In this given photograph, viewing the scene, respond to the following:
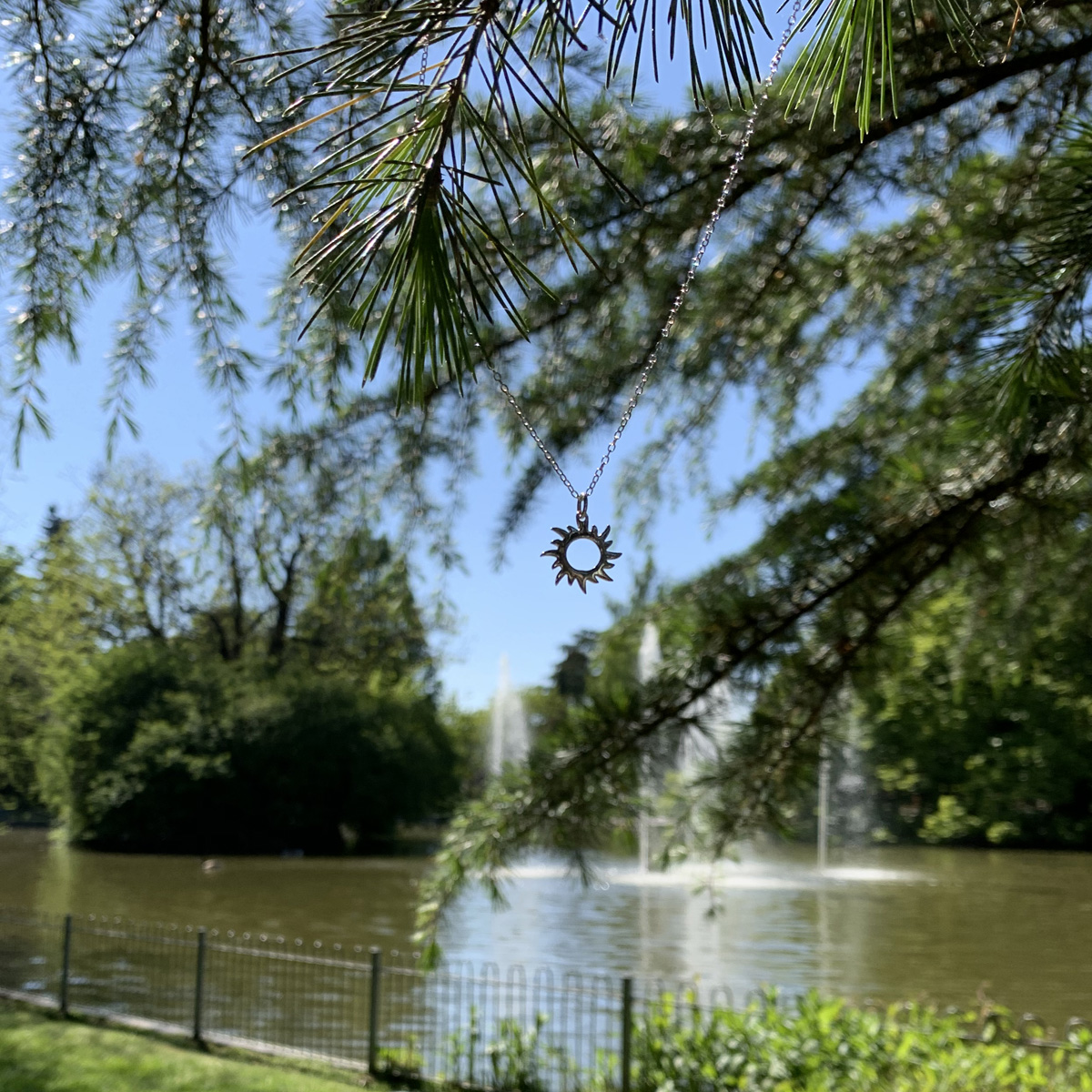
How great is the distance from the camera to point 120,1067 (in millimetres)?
7074

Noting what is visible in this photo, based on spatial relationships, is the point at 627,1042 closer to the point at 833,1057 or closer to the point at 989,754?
the point at 833,1057

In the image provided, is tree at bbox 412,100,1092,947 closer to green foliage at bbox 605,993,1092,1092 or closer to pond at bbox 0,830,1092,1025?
green foliage at bbox 605,993,1092,1092

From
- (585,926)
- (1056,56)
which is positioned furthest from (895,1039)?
(585,926)

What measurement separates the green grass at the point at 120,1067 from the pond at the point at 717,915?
5.66 ft

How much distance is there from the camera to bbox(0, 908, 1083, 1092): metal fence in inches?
276

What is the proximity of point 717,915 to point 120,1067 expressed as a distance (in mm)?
5329

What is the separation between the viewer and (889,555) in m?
3.44

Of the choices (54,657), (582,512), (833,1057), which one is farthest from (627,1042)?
(54,657)

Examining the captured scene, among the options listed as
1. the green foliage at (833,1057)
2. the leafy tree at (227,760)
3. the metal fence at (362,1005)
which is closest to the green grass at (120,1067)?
the metal fence at (362,1005)

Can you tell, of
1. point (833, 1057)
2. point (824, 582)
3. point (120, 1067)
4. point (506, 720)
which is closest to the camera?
point (824, 582)

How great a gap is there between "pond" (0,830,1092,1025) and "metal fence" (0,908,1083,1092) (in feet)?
2.95

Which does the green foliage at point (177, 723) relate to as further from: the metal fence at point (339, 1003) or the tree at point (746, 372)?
the tree at point (746, 372)

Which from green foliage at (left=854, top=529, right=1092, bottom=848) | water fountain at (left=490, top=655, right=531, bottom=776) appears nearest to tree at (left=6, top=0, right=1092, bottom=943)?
green foliage at (left=854, top=529, right=1092, bottom=848)

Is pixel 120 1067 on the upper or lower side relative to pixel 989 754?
lower
